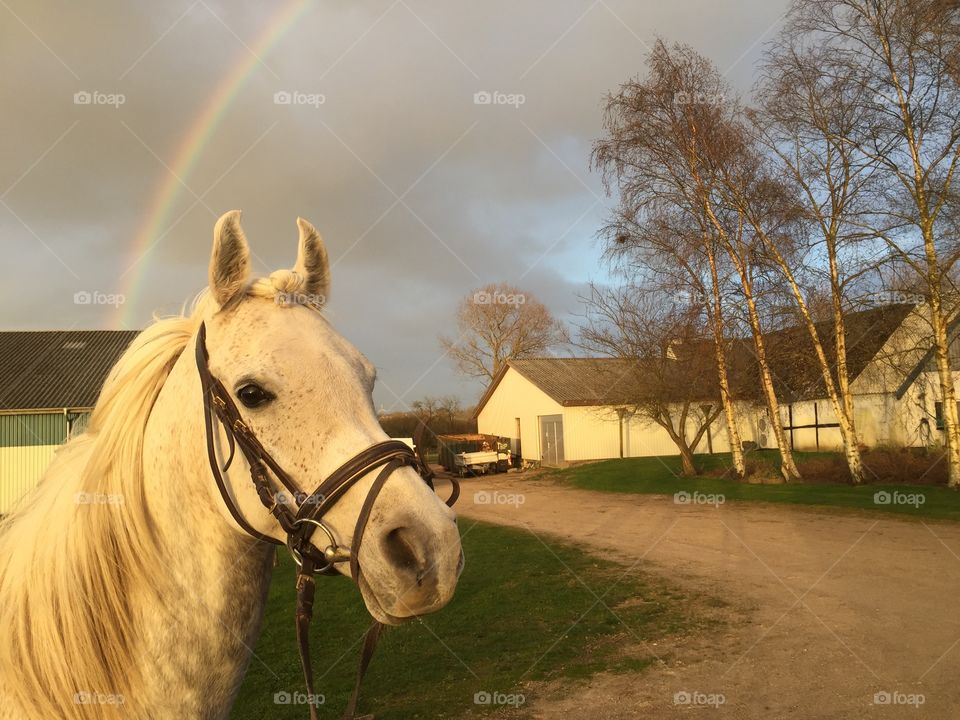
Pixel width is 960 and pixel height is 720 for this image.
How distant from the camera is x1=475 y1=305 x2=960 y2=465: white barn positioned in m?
22.4

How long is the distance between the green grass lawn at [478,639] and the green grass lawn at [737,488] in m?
8.05

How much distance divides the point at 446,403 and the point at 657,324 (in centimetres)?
2448

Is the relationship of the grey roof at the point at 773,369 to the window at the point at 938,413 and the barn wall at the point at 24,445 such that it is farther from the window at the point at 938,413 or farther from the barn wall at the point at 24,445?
the barn wall at the point at 24,445

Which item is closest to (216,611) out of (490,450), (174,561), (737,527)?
(174,561)

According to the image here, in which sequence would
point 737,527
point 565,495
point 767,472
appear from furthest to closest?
point 565,495 → point 767,472 → point 737,527

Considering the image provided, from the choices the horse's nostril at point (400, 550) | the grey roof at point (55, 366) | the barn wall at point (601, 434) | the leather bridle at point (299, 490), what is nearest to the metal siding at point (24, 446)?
the grey roof at point (55, 366)

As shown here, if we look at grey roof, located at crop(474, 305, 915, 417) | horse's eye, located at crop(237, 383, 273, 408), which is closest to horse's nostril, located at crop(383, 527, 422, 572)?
horse's eye, located at crop(237, 383, 273, 408)

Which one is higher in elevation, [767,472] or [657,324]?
[657,324]

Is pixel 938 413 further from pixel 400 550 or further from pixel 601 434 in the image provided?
pixel 400 550

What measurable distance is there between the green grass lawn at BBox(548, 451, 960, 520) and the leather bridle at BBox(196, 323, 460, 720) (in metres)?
15.4

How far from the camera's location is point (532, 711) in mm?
5703

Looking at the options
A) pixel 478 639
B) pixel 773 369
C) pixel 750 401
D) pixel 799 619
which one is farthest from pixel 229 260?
pixel 750 401

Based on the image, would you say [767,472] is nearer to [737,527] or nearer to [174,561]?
[737,527]

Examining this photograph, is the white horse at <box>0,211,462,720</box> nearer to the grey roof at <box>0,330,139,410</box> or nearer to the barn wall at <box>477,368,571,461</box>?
the grey roof at <box>0,330,139,410</box>
